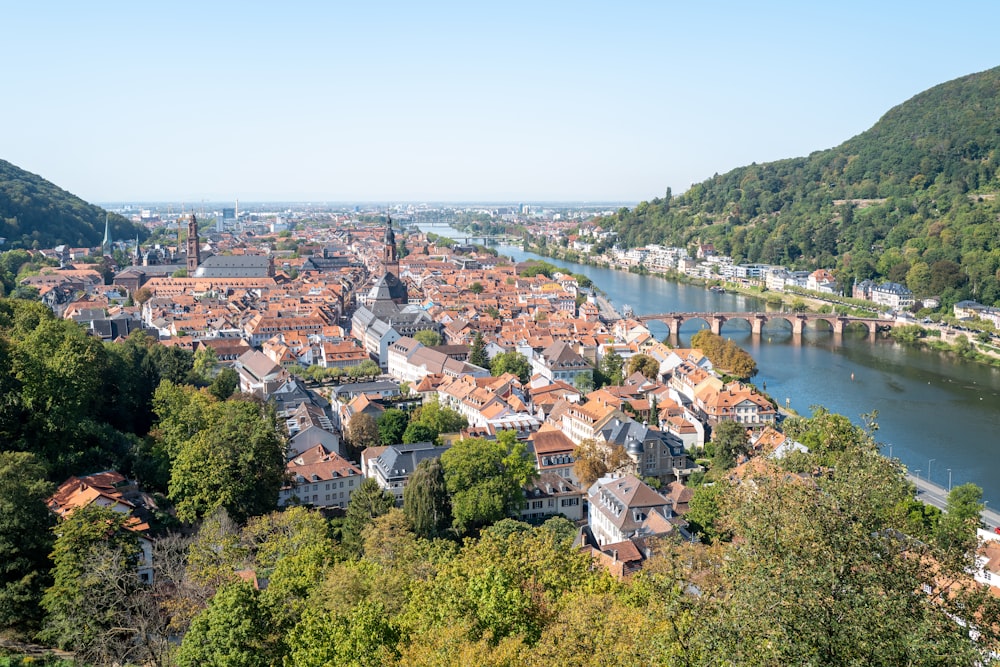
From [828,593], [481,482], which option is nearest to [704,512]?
[481,482]

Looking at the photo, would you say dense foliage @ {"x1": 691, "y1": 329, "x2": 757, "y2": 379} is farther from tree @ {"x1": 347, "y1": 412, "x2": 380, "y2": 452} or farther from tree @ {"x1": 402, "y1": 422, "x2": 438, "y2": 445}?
tree @ {"x1": 347, "y1": 412, "x2": 380, "y2": 452}

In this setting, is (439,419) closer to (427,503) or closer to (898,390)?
(427,503)

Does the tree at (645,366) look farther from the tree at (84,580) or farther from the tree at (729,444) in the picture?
the tree at (84,580)

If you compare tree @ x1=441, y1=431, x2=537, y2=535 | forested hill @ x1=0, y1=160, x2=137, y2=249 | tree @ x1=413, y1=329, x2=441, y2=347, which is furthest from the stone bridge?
forested hill @ x1=0, y1=160, x2=137, y2=249

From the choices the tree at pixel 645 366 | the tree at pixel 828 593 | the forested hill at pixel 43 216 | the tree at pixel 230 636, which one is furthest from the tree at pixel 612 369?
the forested hill at pixel 43 216

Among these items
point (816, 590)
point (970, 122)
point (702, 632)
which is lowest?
point (702, 632)

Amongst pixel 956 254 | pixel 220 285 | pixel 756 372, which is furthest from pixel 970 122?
pixel 220 285

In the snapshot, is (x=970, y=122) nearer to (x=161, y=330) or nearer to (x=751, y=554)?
(x=161, y=330)
